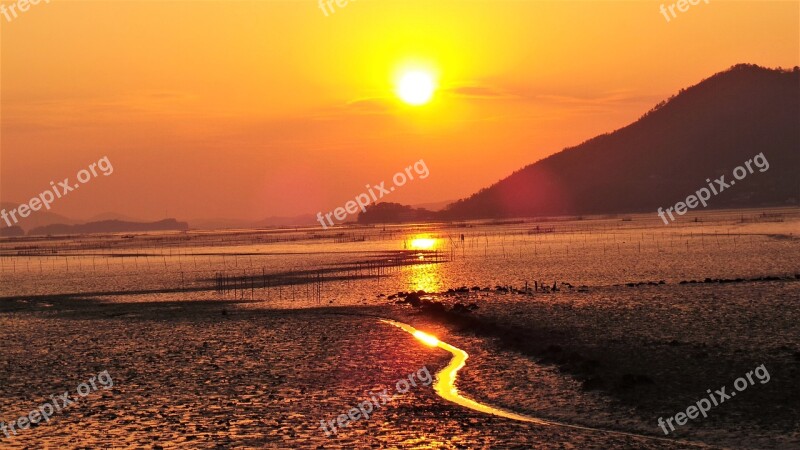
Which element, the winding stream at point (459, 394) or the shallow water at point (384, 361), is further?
the shallow water at point (384, 361)

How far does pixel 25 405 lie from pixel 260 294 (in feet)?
135

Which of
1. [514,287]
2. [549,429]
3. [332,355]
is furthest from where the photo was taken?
[514,287]

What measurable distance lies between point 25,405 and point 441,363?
1551cm

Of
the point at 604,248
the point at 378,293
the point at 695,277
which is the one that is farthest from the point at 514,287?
the point at 604,248

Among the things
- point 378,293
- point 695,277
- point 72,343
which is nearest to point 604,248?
point 695,277

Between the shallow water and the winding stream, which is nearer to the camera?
the winding stream

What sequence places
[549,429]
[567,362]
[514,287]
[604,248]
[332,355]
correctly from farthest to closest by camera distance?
[604,248], [514,287], [332,355], [567,362], [549,429]

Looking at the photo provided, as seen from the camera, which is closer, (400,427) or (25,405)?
(400,427)

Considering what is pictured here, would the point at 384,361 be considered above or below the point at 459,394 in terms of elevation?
above

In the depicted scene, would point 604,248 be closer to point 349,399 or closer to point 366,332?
point 366,332

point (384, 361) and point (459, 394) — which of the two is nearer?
point (459, 394)

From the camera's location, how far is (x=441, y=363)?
113 feet

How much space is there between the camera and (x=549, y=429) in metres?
23.5

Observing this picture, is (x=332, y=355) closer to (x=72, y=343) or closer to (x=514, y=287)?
(x=72, y=343)
